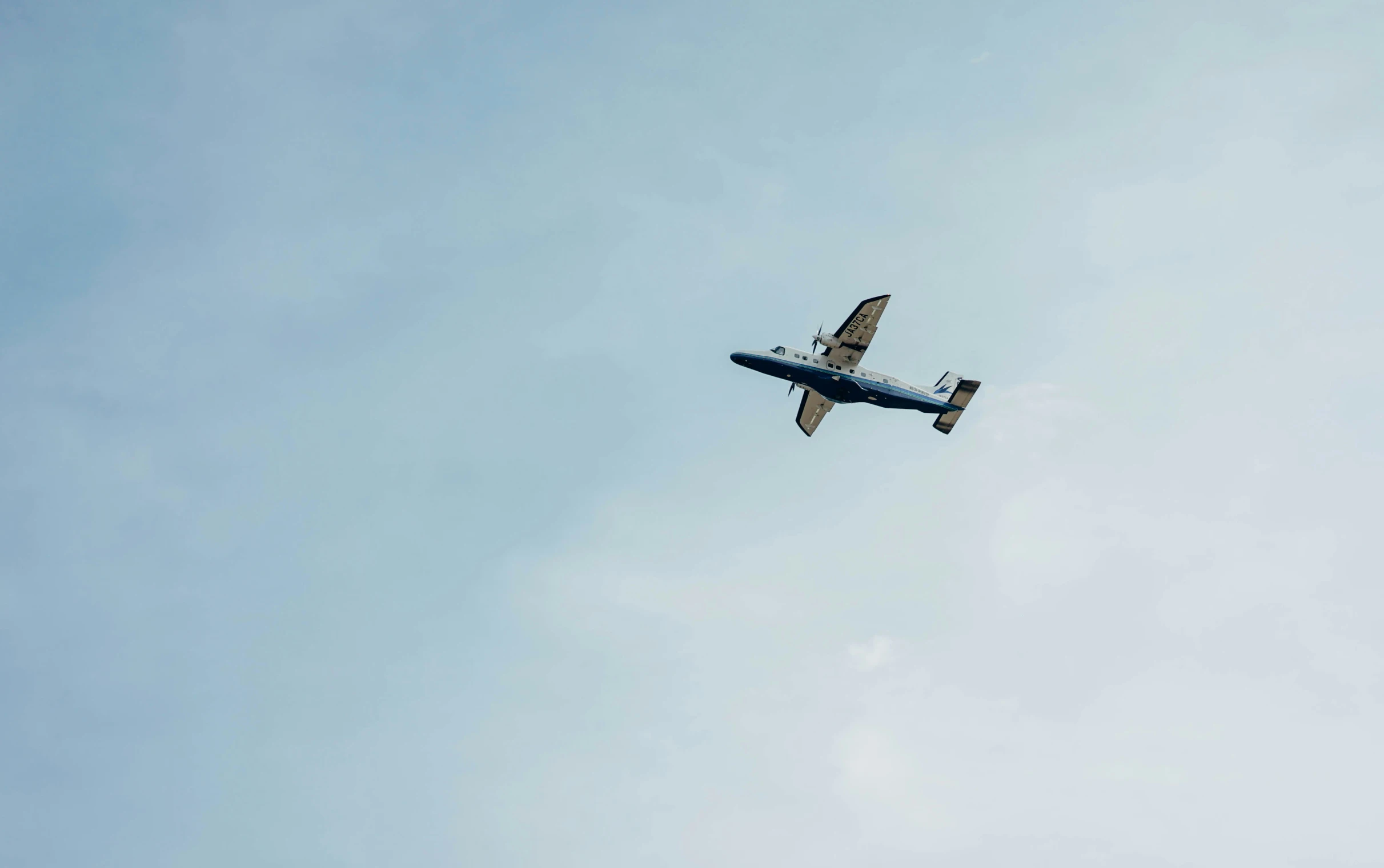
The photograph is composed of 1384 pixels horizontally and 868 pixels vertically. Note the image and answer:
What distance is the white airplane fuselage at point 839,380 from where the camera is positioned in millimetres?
116562

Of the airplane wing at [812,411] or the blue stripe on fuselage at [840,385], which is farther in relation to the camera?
the airplane wing at [812,411]

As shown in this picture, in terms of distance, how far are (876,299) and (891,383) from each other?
423 inches

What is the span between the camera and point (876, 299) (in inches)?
4525

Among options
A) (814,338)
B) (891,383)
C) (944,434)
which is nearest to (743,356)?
(814,338)

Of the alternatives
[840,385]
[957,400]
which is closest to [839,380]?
[840,385]

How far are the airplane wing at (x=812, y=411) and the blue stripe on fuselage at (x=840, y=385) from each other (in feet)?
5.25

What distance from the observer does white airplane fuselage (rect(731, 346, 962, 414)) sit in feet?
382

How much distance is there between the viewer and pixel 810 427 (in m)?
124

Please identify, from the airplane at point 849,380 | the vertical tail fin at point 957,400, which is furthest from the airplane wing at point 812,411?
the vertical tail fin at point 957,400

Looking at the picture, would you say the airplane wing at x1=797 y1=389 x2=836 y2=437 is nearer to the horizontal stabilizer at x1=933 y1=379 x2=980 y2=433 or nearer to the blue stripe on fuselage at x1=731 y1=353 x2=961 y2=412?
the blue stripe on fuselage at x1=731 y1=353 x2=961 y2=412

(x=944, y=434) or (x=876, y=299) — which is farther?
(x=944, y=434)

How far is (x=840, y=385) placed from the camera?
4665 inches

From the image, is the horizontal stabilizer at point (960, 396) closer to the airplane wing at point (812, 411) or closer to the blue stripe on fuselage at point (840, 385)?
the blue stripe on fuselage at point (840, 385)

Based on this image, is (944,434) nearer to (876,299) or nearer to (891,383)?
(891,383)
